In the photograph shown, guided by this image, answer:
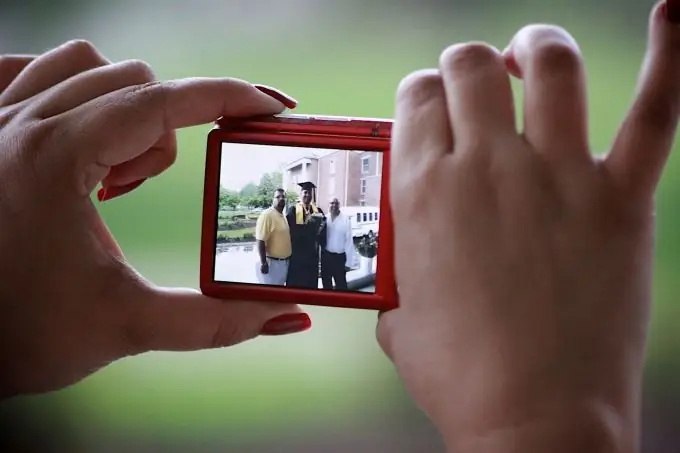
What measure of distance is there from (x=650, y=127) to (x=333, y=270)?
268mm

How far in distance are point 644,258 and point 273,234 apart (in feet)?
0.96

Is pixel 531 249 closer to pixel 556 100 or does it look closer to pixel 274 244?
pixel 556 100

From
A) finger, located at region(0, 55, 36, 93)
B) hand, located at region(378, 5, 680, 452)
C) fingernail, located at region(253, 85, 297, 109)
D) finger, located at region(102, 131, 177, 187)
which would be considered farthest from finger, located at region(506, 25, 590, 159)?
finger, located at region(0, 55, 36, 93)

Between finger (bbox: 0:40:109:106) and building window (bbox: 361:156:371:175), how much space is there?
0.32 meters

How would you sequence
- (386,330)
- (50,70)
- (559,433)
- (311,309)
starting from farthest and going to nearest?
1. (311,309)
2. (50,70)
3. (386,330)
4. (559,433)

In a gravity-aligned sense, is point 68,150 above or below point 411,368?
above

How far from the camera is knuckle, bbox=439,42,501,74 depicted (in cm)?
50

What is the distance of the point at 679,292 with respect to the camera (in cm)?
75

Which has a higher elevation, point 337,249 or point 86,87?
point 86,87

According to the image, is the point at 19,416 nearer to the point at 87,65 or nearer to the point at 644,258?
the point at 87,65

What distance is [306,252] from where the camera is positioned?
585mm

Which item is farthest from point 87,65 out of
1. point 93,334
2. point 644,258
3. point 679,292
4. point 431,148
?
point 679,292

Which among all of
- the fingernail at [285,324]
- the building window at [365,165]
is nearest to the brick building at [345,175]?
the building window at [365,165]

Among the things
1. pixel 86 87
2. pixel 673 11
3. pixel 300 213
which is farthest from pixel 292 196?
pixel 673 11
